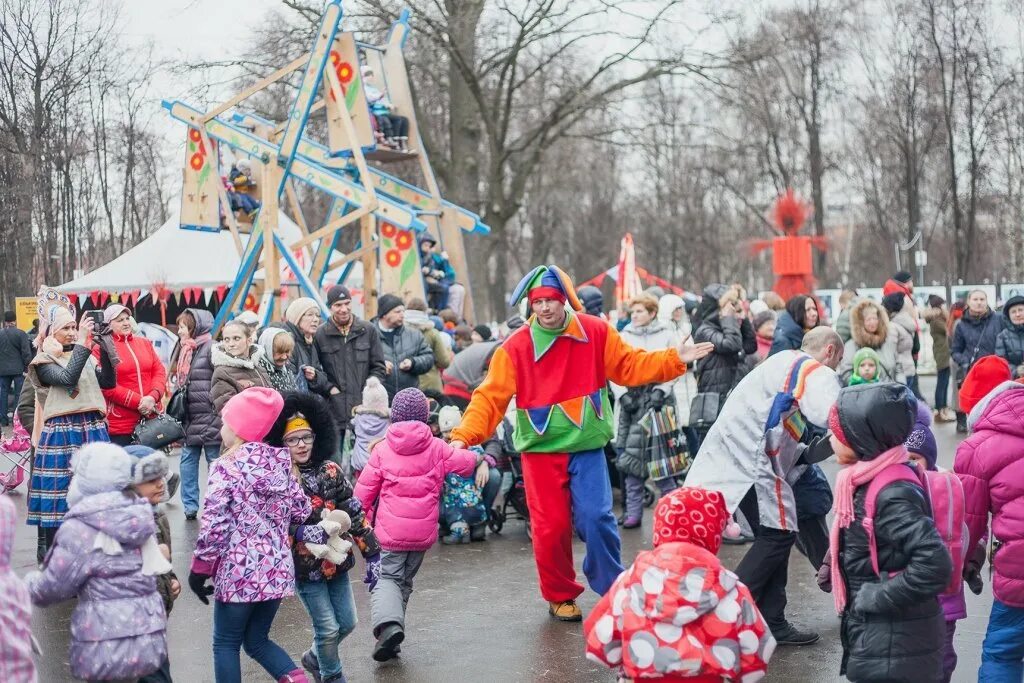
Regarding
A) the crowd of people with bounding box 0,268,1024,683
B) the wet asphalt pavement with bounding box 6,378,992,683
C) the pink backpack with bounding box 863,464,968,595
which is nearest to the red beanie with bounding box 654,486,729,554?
the crowd of people with bounding box 0,268,1024,683

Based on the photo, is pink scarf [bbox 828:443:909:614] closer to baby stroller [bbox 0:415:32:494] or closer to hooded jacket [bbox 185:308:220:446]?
hooded jacket [bbox 185:308:220:446]

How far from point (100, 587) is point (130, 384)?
502 centimetres

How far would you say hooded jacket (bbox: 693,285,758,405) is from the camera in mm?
9492

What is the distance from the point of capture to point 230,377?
28.5 ft

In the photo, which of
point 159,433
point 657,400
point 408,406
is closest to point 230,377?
point 159,433

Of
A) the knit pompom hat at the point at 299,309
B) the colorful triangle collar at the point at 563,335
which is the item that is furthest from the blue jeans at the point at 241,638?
the knit pompom hat at the point at 299,309

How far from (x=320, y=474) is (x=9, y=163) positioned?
6.40 m

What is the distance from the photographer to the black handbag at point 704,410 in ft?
31.0

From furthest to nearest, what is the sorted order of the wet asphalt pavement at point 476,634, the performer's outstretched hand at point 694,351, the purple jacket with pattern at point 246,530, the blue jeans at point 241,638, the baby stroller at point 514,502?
1. the baby stroller at point 514,502
2. the performer's outstretched hand at point 694,351
3. the wet asphalt pavement at point 476,634
4. the blue jeans at point 241,638
5. the purple jacket with pattern at point 246,530

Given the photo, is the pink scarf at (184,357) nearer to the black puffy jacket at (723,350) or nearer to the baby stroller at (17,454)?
the baby stroller at (17,454)

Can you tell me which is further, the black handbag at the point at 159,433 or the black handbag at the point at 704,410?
the black handbag at the point at 704,410

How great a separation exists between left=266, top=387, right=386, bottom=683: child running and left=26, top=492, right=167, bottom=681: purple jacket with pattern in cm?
97

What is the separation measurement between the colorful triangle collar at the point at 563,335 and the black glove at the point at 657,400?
276 cm

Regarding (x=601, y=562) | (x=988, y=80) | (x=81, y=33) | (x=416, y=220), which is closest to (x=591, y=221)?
(x=988, y=80)
